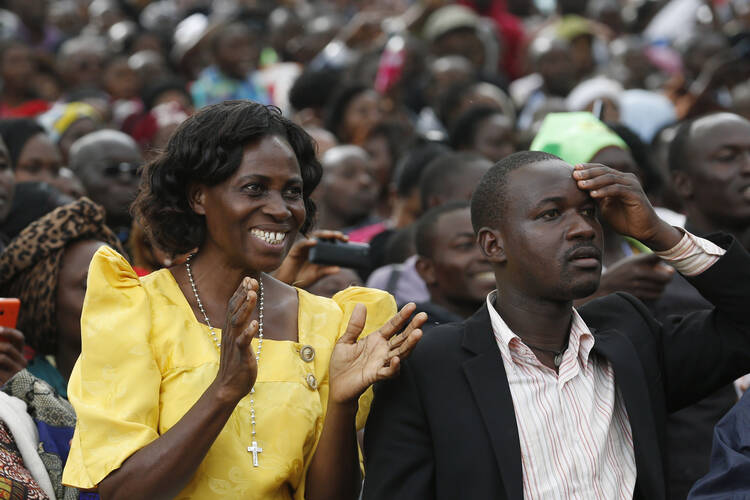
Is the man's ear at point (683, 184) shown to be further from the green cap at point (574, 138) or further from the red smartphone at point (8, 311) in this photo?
the red smartphone at point (8, 311)

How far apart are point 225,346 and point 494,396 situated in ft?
2.75

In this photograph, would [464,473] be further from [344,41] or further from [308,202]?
[344,41]

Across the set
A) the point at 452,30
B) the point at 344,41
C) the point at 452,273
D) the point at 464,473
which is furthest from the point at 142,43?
the point at 464,473

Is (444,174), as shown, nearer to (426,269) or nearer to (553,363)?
(426,269)

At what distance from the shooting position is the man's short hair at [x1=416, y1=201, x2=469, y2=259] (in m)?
5.46

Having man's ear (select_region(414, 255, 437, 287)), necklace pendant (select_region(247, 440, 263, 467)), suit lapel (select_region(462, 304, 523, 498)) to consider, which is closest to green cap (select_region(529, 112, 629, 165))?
man's ear (select_region(414, 255, 437, 287))

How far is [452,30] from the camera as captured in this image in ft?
38.5

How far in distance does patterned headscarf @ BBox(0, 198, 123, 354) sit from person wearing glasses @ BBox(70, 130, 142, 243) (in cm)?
182

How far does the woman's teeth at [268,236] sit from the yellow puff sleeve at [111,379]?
408 millimetres

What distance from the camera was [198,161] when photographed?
11.3 ft

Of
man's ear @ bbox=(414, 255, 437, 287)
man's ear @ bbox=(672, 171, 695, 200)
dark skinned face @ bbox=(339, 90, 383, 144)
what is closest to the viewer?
man's ear @ bbox=(672, 171, 695, 200)

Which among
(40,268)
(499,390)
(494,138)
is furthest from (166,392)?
(494,138)

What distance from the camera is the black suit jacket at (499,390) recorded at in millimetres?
3174

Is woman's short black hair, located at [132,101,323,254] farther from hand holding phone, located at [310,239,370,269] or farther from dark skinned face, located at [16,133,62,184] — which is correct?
dark skinned face, located at [16,133,62,184]
